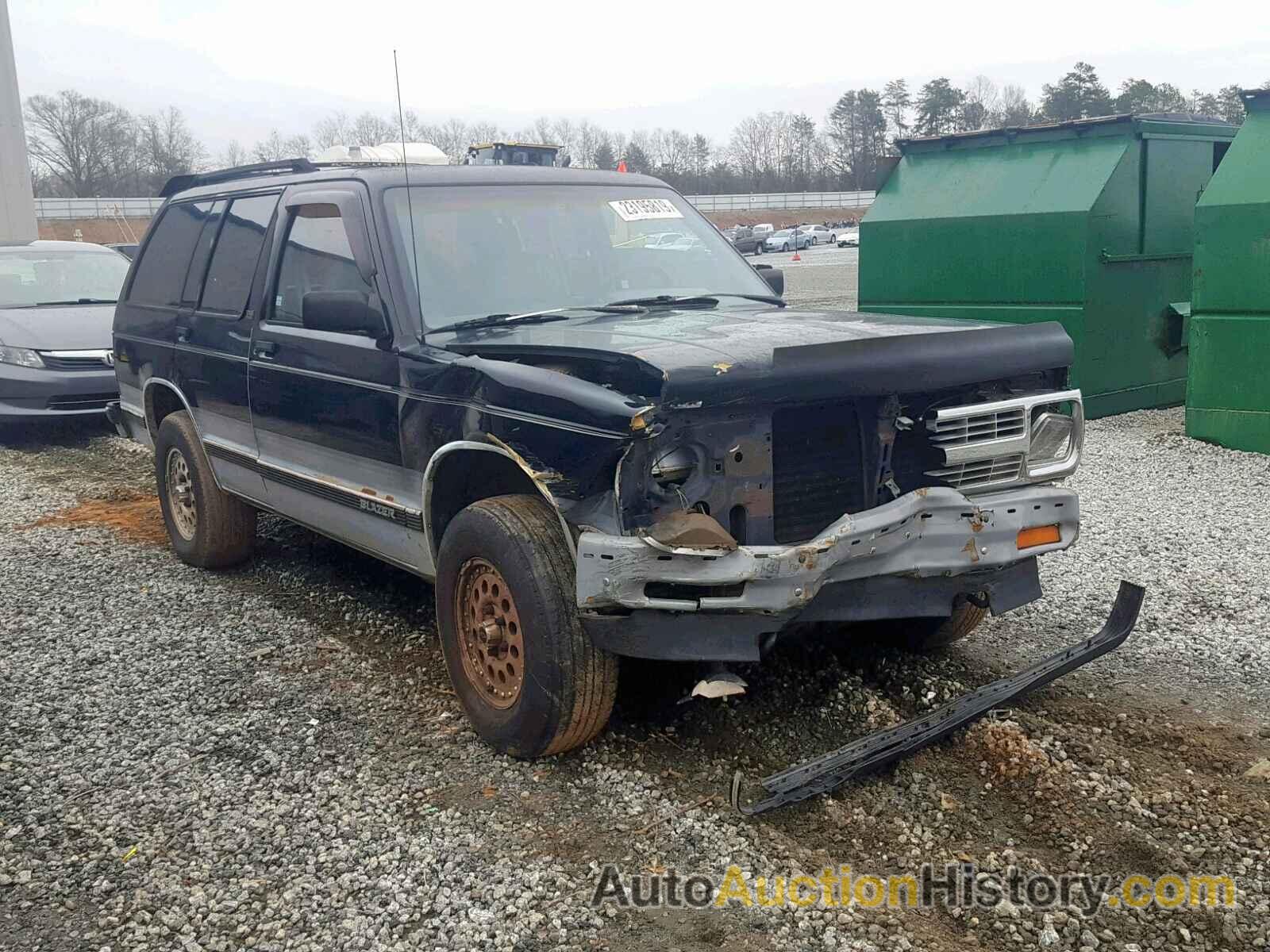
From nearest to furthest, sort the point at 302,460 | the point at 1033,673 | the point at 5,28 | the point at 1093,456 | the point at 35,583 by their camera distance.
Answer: the point at 1033,673 → the point at 302,460 → the point at 35,583 → the point at 1093,456 → the point at 5,28

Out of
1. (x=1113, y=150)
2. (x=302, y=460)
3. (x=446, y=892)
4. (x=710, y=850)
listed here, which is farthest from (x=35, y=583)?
(x=1113, y=150)

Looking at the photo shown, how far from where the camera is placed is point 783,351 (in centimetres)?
330

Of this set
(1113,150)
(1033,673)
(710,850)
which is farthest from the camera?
(1113,150)

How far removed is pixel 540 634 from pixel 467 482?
82 centimetres

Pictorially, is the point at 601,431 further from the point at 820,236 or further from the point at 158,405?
the point at 820,236

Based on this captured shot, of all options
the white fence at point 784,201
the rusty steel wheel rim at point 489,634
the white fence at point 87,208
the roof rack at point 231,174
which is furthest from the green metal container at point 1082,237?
the white fence at point 784,201

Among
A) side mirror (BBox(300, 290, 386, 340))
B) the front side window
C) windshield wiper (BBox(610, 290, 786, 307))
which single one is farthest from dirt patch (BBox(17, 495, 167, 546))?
windshield wiper (BBox(610, 290, 786, 307))

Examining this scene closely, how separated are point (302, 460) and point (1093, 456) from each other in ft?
19.7

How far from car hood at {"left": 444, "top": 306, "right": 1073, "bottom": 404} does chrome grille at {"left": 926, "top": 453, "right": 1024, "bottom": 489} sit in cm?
30

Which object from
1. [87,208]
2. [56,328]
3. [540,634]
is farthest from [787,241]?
[540,634]

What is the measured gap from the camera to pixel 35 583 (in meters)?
5.96

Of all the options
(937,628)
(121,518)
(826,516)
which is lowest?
(121,518)

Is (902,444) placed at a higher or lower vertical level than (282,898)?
higher

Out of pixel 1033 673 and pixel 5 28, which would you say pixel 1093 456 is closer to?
pixel 1033 673
